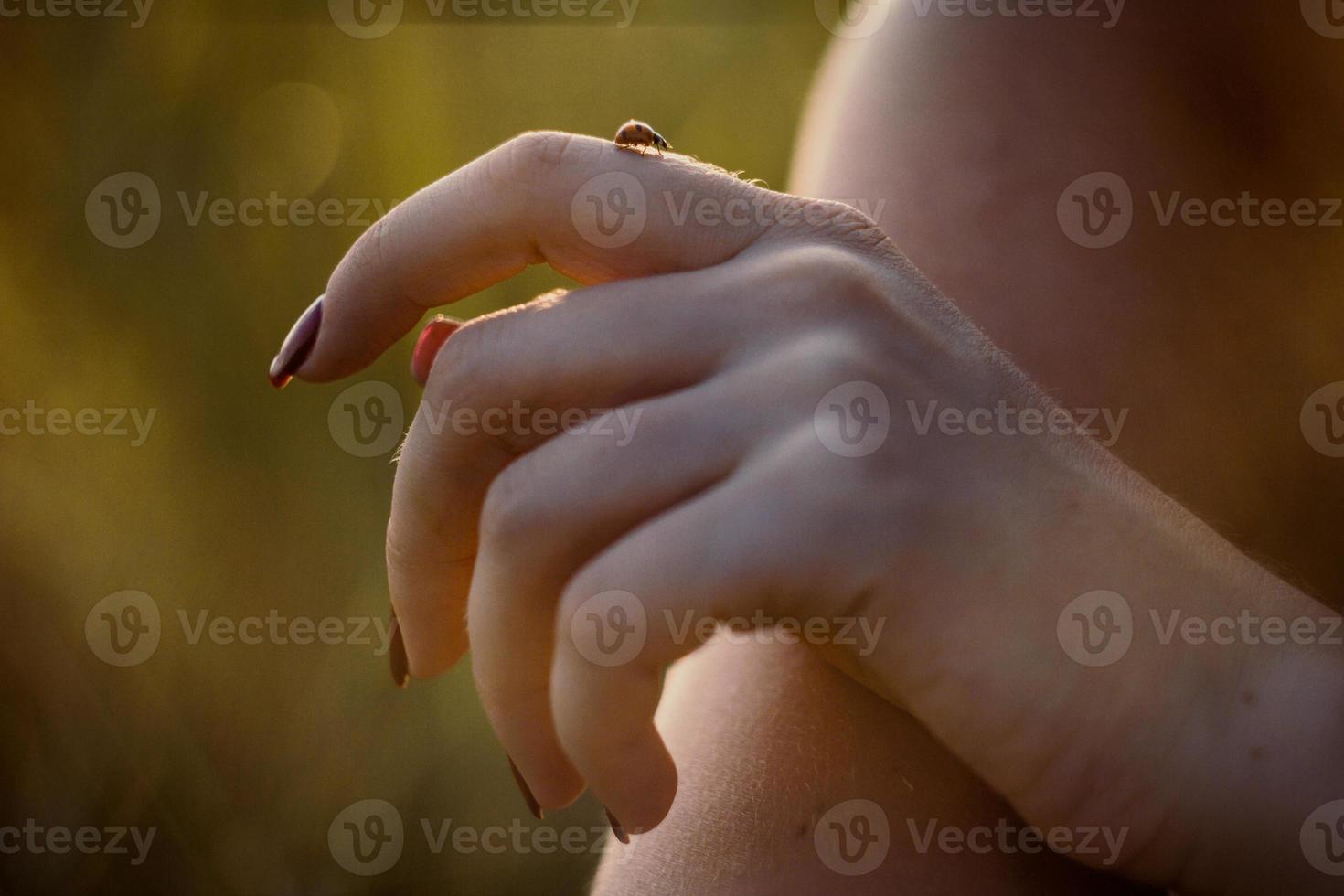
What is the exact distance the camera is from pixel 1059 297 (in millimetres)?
565

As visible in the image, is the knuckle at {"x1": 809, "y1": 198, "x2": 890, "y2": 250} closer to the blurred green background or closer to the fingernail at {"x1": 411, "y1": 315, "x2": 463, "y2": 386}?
the fingernail at {"x1": 411, "y1": 315, "x2": 463, "y2": 386}

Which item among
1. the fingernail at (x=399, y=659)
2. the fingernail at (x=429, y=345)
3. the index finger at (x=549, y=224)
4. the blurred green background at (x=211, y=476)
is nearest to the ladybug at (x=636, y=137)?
the index finger at (x=549, y=224)

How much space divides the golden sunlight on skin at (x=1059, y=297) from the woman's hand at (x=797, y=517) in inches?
3.5

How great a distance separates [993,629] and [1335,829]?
0.18m

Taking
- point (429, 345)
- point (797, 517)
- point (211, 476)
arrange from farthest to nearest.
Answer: point (211, 476) → point (429, 345) → point (797, 517)

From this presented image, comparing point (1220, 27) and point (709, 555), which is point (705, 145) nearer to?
point (1220, 27)

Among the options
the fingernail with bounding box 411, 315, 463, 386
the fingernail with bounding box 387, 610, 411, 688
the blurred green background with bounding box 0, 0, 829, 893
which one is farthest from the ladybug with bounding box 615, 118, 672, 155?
the blurred green background with bounding box 0, 0, 829, 893

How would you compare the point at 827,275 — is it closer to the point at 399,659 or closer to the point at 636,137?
the point at 636,137

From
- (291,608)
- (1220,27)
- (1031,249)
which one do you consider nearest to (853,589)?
(1031,249)

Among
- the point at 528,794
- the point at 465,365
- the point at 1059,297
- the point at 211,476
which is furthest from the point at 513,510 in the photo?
the point at 211,476

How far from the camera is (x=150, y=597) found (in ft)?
4.17

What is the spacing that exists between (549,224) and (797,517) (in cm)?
17

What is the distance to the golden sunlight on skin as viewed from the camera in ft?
1.61

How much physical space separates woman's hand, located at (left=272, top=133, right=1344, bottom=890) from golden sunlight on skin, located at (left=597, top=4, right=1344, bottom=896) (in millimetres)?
90
